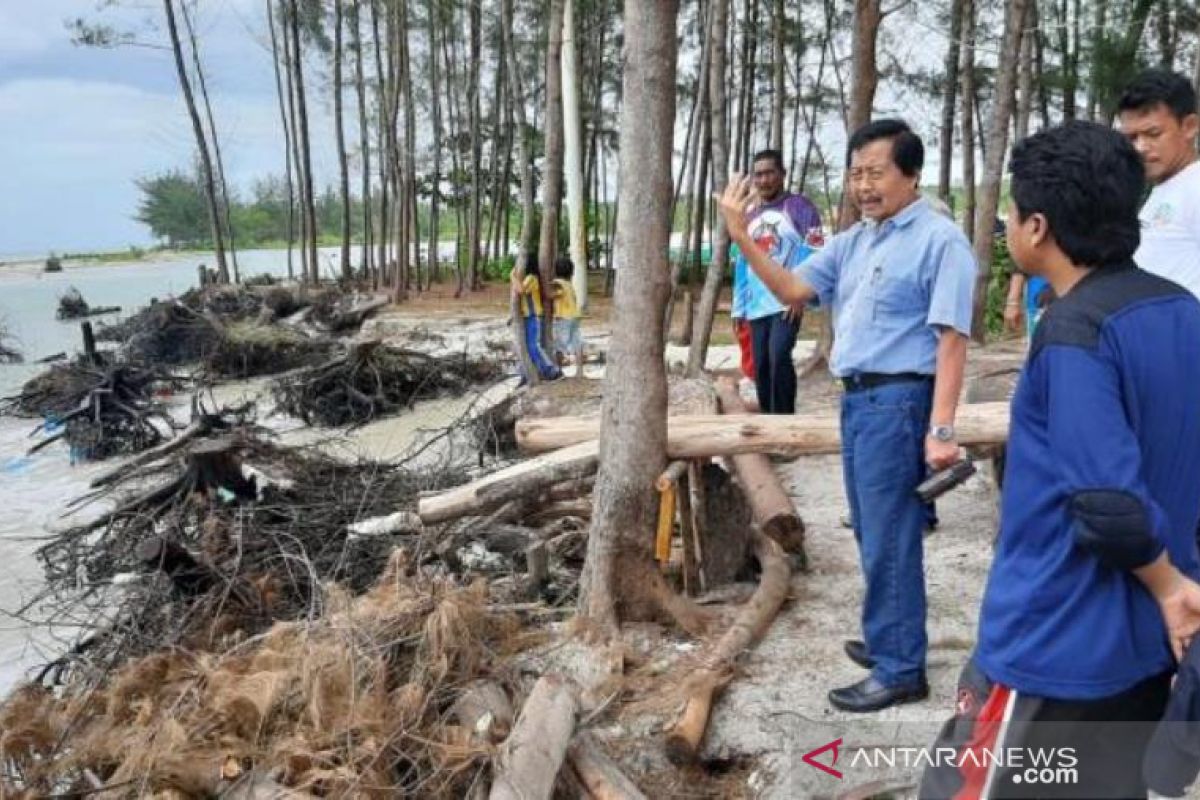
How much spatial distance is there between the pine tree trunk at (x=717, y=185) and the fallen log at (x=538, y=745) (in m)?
5.40

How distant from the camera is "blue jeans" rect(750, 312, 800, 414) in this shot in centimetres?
534

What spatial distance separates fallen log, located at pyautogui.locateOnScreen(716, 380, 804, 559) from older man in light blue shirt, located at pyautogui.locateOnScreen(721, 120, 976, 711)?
87 cm

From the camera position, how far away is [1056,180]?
158 centimetres

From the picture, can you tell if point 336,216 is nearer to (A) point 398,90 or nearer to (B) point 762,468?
(A) point 398,90

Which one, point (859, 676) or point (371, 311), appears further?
point (371, 311)

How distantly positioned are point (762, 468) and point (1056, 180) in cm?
271

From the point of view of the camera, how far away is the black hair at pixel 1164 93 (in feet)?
8.96

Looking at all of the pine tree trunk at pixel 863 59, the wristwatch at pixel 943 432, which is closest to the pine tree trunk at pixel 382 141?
the pine tree trunk at pixel 863 59

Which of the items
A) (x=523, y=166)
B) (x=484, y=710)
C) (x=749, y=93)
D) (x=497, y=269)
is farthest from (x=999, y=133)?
(x=497, y=269)

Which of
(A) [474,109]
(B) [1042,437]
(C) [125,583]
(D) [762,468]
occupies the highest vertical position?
(A) [474,109]

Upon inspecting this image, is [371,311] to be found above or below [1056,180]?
below

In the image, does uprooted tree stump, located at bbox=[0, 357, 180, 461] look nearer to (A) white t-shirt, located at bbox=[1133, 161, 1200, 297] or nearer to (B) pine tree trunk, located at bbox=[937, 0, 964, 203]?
(A) white t-shirt, located at bbox=[1133, 161, 1200, 297]

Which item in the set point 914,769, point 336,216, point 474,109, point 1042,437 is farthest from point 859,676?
point 336,216

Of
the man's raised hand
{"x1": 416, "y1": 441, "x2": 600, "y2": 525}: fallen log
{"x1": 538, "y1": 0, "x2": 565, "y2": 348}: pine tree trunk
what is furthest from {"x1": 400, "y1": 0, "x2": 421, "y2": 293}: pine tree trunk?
the man's raised hand
